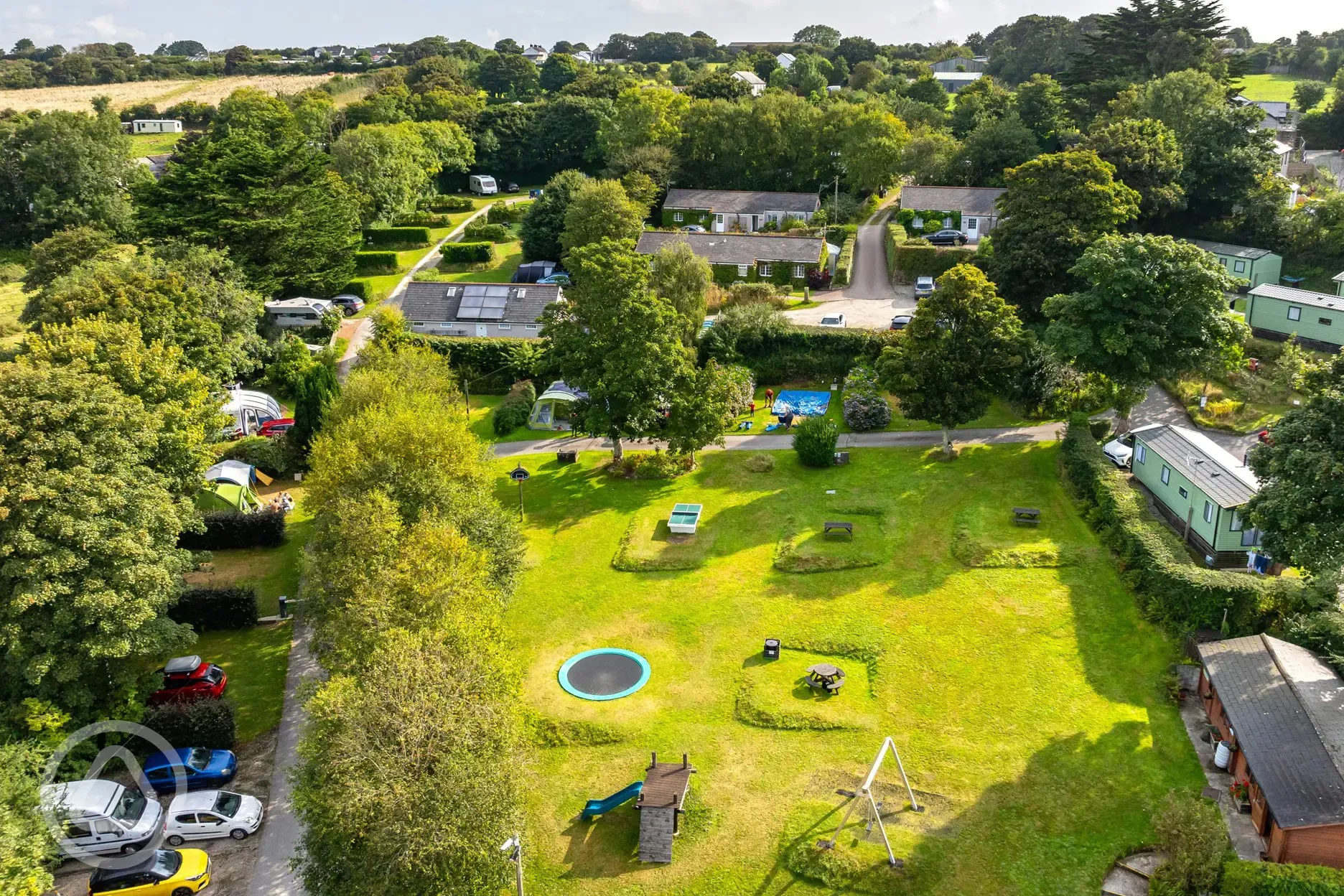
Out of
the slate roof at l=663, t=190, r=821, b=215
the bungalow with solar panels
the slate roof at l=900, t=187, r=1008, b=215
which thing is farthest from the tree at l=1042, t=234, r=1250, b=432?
Result: the slate roof at l=663, t=190, r=821, b=215

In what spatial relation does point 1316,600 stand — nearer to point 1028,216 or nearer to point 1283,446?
point 1283,446

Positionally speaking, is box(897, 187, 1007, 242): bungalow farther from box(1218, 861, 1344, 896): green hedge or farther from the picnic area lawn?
box(1218, 861, 1344, 896): green hedge

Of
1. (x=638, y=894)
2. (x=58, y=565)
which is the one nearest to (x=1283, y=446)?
(x=638, y=894)

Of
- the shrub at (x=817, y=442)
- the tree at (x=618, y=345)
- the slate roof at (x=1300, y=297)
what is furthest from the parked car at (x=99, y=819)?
the slate roof at (x=1300, y=297)

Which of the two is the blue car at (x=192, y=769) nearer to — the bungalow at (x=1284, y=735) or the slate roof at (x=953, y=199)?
the bungalow at (x=1284, y=735)

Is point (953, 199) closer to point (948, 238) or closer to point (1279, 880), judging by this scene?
point (948, 238)
